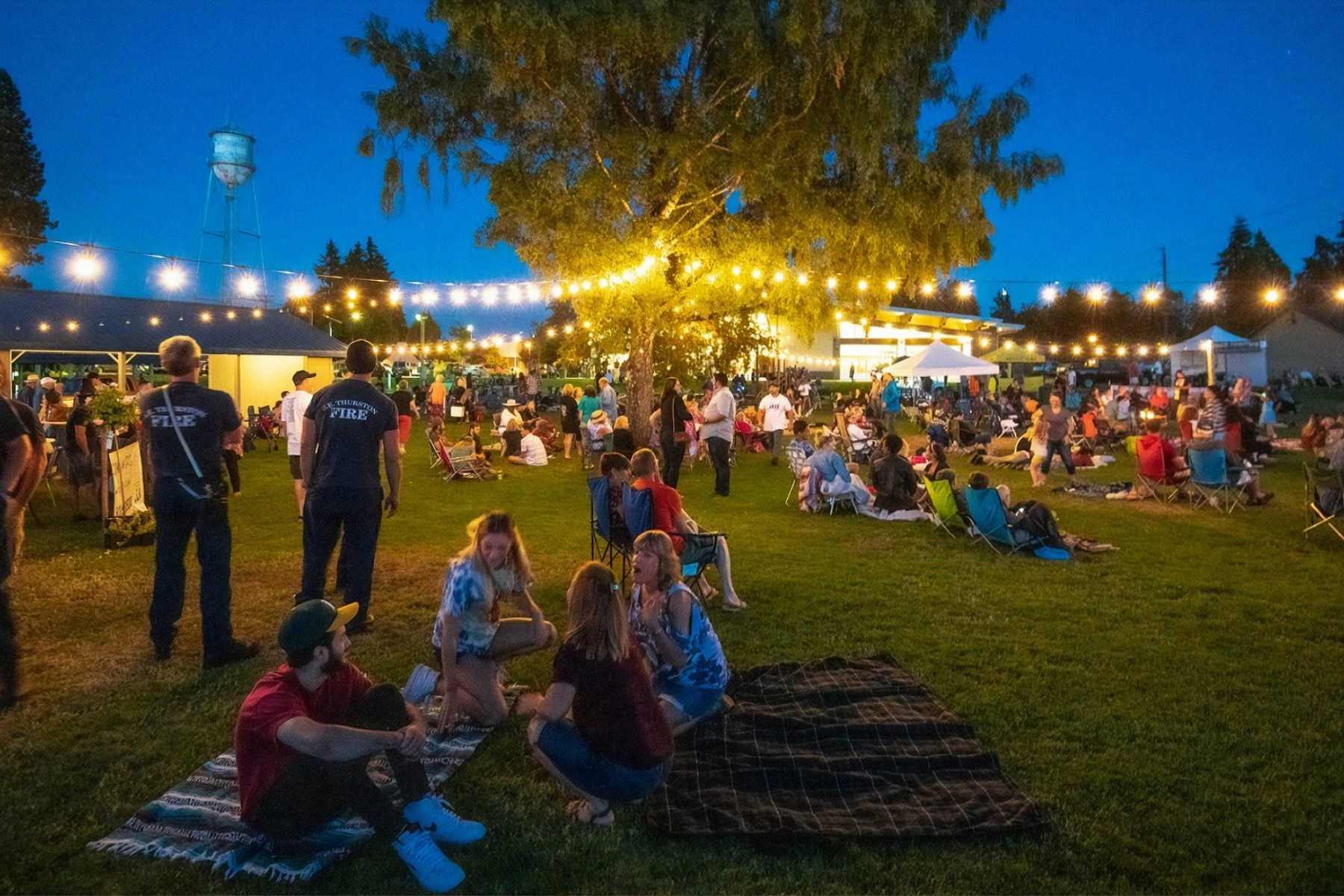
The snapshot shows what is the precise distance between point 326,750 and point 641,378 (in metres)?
14.9

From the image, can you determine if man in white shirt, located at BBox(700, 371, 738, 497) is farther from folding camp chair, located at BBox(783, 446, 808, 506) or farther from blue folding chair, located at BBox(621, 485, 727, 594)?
blue folding chair, located at BBox(621, 485, 727, 594)

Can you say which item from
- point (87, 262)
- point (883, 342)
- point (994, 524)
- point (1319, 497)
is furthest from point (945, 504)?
point (883, 342)

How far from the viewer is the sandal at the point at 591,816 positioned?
3.41 meters

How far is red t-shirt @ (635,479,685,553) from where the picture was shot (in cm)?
619

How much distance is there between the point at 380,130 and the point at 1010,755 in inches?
633

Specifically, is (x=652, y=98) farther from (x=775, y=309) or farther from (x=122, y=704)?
(x=122, y=704)

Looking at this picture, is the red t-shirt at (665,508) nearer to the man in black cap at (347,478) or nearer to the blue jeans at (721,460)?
the man in black cap at (347,478)

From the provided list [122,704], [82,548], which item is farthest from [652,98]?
[122,704]

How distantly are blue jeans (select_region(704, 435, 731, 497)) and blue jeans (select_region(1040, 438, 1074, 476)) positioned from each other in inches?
196

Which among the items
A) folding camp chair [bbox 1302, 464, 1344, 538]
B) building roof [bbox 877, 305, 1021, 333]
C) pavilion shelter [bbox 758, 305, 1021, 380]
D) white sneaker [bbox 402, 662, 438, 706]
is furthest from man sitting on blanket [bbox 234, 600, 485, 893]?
pavilion shelter [bbox 758, 305, 1021, 380]

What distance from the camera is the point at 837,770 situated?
3.89 meters

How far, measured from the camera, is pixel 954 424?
17266 mm

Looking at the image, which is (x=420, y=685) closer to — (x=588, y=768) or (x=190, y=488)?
(x=588, y=768)

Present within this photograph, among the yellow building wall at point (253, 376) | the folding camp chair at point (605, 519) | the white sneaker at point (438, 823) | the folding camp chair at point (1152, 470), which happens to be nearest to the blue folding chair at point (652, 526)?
the folding camp chair at point (605, 519)
